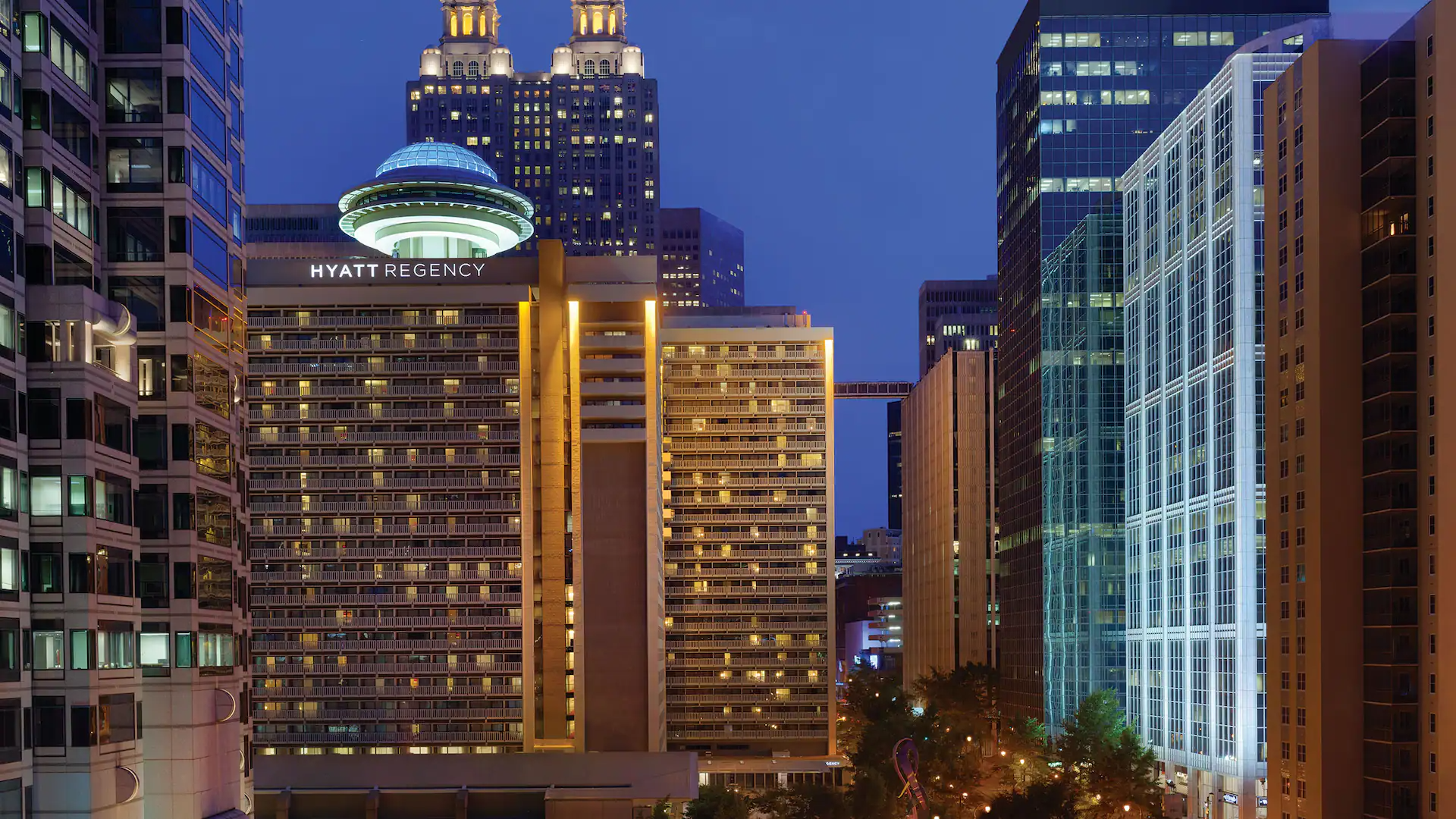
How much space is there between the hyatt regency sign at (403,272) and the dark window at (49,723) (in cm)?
11581

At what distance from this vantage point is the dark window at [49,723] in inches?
2504

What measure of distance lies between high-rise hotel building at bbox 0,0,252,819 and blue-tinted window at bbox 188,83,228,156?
19cm

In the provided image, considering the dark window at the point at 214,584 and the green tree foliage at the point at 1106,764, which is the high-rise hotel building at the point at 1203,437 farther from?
the dark window at the point at 214,584

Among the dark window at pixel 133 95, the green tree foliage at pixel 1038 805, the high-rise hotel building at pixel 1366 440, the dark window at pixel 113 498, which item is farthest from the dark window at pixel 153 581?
the high-rise hotel building at pixel 1366 440

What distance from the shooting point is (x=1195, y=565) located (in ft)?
493

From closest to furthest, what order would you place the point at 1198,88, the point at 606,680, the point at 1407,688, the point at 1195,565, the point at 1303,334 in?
the point at 1407,688 < the point at 1303,334 < the point at 1195,565 < the point at 606,680 < the point at 1198,88

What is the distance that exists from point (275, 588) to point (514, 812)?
164 feet

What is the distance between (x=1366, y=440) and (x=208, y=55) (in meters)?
82.4

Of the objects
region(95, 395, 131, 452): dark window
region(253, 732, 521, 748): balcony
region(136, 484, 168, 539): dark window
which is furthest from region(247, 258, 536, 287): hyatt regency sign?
region(95, 395, 131, 452): dark window

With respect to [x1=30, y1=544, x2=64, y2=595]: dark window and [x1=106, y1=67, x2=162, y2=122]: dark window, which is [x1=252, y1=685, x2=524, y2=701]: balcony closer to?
[x1=106, y1=67, x2=162, y2=122]: dark window

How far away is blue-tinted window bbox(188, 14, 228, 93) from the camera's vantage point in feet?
265

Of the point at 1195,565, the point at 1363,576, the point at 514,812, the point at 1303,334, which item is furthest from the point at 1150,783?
the point at 514,812

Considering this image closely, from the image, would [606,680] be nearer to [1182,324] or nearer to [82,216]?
[1182,324]

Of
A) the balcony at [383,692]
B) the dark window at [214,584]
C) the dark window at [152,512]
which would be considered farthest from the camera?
the balcony at [383,692]
